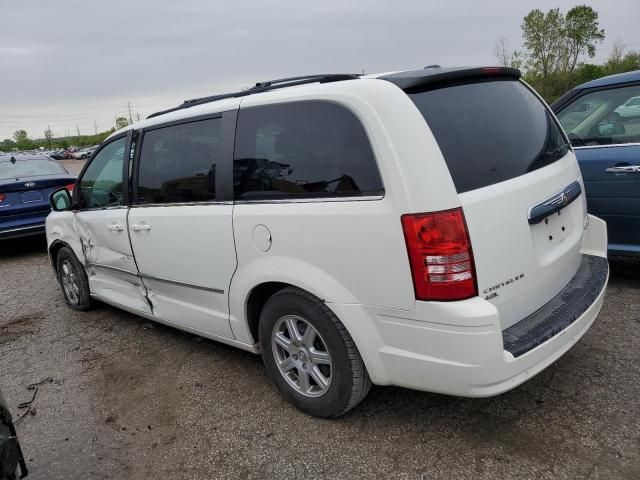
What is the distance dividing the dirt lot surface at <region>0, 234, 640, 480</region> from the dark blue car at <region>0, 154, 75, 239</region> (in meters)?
4.33

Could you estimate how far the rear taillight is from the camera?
230 centimetres

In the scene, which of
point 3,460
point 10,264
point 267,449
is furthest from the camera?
point 10,264

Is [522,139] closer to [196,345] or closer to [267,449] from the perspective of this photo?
[267,449]

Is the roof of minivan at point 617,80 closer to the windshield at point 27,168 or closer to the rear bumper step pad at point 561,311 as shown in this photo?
the rear bumper step pad at point 561,311

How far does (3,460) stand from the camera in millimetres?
2062

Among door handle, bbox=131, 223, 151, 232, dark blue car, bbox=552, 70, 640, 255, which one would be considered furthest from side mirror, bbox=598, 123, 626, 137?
door handle, bbox=131, 223, 151, 232

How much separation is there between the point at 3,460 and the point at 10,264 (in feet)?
21.8

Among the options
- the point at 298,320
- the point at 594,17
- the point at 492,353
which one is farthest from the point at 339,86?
the point at 594,17

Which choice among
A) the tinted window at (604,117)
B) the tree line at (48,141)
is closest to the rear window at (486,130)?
the tinted window at (604,117)

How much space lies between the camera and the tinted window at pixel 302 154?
2521 mm

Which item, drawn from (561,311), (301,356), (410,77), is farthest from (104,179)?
(561,311)

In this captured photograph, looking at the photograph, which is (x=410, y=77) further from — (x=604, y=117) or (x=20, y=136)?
(x=20, y=136)

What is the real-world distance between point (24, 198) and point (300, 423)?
6762mm

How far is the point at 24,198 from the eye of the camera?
7.95 m
